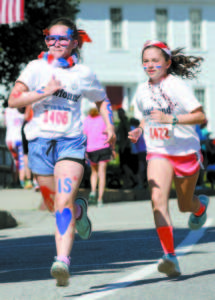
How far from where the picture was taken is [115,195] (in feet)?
60.2

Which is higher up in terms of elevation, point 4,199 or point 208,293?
point 208,293

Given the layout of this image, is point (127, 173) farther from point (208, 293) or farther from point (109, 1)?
point (109, 1)

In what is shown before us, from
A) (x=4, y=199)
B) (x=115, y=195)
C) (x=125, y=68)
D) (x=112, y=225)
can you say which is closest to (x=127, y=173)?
(x=115, y=195)

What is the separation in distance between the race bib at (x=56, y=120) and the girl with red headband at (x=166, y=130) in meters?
0.63

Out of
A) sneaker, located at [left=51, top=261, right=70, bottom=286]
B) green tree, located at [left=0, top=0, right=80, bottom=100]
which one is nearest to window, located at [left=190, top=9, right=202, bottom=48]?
green tree, located at [left=0, top=0, right=80, bottom=100]

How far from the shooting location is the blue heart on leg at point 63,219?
707cm

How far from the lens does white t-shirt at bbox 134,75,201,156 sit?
7984 millimetres

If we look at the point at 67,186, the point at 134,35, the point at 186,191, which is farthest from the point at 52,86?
the point at 134,35

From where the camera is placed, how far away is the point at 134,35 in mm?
45469

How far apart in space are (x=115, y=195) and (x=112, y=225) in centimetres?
490

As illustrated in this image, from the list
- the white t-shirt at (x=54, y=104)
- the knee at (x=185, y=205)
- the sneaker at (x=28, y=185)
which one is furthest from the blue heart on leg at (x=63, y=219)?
the sneaker at (x=28, y=185)

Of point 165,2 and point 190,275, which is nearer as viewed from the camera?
point 190,275

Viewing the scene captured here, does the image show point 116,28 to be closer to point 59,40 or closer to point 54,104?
point 59,40

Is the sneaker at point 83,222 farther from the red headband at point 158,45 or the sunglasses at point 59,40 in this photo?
the red headband at point 158,45
